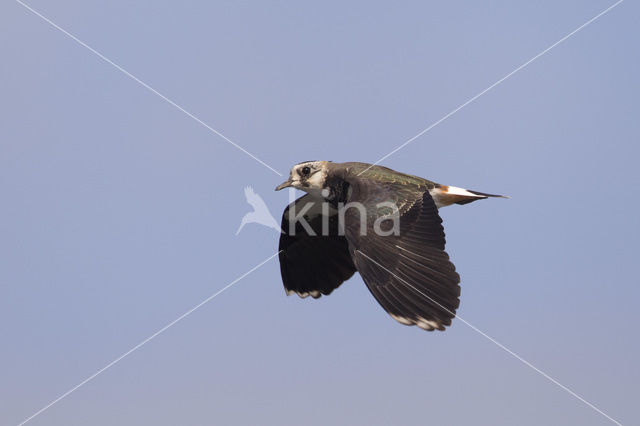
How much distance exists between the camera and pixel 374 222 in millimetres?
10977

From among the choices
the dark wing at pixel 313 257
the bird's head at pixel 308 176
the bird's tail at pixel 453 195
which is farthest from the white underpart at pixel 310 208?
the bird's tail at pixel 453 195

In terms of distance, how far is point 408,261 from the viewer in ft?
34.2

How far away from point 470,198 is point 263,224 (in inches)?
143

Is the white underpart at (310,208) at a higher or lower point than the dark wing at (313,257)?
higher

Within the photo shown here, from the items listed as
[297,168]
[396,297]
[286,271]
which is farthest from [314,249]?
[396,297]

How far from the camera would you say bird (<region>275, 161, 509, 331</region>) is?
10.0 metres

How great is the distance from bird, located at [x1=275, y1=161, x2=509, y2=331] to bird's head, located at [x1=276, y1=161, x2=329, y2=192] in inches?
0.6

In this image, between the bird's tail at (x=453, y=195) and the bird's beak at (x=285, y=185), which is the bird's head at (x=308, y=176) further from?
the bird's tail at (x=453, y=195)

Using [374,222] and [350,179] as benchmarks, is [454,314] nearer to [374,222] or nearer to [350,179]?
[374,222]

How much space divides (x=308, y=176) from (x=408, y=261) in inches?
131

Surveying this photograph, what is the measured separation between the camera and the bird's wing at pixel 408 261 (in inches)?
390

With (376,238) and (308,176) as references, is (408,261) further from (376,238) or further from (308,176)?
(308,176)

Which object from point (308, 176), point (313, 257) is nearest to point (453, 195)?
point (308, 176)

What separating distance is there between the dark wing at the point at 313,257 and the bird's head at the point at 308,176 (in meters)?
0.54
